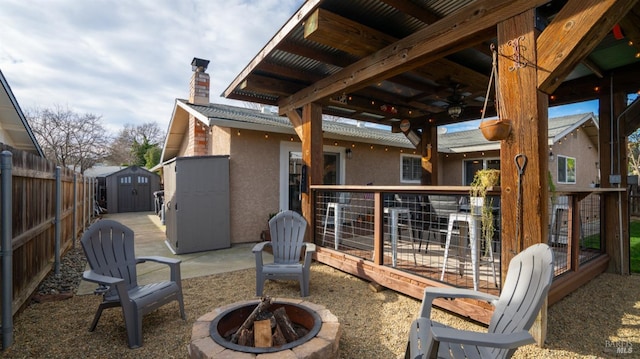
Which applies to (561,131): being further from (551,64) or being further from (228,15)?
(228,15)

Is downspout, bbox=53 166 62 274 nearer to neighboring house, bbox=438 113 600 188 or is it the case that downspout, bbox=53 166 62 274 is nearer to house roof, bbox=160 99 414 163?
house roof, bbox=160 99 414 163

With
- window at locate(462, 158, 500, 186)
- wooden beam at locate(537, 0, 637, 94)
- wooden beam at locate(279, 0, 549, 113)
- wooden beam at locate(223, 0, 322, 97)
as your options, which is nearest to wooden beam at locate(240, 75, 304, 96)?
wooden beam at locate(223, 0, 322, 97)

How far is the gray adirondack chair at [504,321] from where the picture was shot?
4.49ft

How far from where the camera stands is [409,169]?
33.4 feet

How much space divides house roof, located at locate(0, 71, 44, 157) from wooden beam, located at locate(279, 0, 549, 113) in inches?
190

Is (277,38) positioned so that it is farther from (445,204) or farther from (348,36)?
(445,204)

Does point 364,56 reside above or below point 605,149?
above

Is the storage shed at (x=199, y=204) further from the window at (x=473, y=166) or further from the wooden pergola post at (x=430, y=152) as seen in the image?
the window at (x=473, y=166)

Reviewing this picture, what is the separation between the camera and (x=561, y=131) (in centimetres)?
878

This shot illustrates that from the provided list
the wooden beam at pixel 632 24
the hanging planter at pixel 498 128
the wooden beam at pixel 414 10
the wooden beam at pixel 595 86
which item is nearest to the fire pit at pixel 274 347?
the hanging planter at pixel 498 128

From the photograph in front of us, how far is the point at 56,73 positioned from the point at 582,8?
23927mm

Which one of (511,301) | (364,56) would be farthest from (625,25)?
(511,301)

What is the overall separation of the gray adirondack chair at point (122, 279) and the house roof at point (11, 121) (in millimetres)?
3242

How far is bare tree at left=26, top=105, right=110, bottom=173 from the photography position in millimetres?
17109
